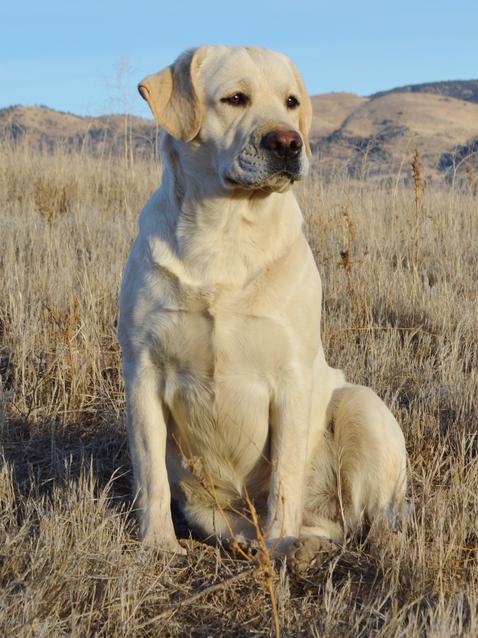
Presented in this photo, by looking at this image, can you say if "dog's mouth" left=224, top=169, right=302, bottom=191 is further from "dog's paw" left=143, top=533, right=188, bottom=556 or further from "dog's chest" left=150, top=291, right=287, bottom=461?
"dog's paw" left=143, top=533, right=188, bottom=556

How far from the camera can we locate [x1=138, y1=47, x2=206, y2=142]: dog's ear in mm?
2832

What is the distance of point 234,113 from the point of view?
286 centimetres

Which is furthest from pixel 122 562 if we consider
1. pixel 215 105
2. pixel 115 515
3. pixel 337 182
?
pixel 337 182

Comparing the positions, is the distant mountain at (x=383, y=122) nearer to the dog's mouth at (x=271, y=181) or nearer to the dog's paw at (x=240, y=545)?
the dog's mouth at (x=271, y=181)

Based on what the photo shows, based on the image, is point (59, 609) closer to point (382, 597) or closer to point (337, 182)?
Result: point (382, 597)

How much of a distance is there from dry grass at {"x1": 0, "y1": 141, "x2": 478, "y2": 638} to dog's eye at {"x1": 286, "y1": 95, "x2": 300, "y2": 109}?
4.42ft

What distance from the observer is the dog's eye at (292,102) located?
2.99 metres

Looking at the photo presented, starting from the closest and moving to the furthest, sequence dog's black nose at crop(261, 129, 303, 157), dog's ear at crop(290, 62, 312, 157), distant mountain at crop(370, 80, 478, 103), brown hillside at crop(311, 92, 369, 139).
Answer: dog's black nose at crop(261, 129, 303, 157), dog's ear at crop(290, 62, 312, 157), brown hillside at crop(311, 92, 369, 139), distant mountain at crop(370, 80, 478, 103)

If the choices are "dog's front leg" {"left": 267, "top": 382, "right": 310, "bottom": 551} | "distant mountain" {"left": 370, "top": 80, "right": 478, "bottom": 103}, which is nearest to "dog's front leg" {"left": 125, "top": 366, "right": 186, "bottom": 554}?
"dog's front leg" {"left": 267, "top": 382, "right": 310, "bottom": 551}

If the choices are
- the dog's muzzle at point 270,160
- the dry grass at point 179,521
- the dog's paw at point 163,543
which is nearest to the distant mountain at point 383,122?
the dry grass at point 179,521

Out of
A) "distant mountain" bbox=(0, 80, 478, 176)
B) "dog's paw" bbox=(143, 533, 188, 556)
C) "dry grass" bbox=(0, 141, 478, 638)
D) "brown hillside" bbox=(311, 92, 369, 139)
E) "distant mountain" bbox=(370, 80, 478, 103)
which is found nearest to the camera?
"dry grass" bbox=(0, 141, 478, 638)

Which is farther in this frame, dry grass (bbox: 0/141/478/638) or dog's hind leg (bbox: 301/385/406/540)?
dog's hind leg (bbox: 301/385/406/540)

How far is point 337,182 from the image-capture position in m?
8.08

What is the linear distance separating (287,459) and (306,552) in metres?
0.32
